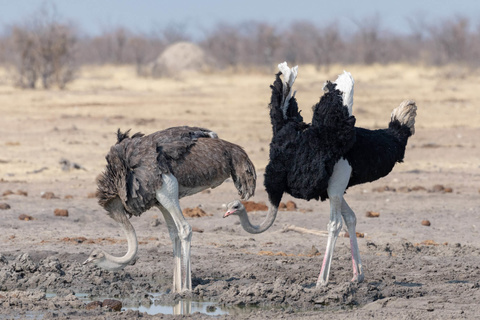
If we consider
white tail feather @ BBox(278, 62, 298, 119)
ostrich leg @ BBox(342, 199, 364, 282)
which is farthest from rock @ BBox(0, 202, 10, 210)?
ostrich leg @ BBox(342, 199, 364, 282)

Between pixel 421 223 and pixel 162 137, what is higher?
pixel 162 137

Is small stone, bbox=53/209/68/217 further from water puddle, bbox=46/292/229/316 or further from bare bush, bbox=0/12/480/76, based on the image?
bare bush, bbox=0/12/480/76

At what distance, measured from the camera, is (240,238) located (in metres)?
9.02

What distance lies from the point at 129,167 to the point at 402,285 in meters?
2.31

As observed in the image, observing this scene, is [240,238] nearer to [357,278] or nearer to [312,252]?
[312,252]

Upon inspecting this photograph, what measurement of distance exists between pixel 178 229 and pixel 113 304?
76cm

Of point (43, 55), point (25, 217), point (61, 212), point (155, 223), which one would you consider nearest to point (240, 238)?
point (155, 223)

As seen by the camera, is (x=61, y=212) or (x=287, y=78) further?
(x=61, y=212)

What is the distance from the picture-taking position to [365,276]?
7.34 m

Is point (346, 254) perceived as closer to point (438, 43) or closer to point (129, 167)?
point (129, 167)

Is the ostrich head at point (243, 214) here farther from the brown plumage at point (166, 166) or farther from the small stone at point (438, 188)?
the small stone at point (438, 188)

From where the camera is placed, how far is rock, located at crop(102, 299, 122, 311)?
629cm

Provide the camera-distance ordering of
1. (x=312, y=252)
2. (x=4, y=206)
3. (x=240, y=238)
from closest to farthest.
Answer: (x=312, y=252)
(x=240, y=238)
(x=4, y=206)

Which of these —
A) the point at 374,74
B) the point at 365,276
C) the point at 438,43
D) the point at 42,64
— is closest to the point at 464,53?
the point at 438,43
